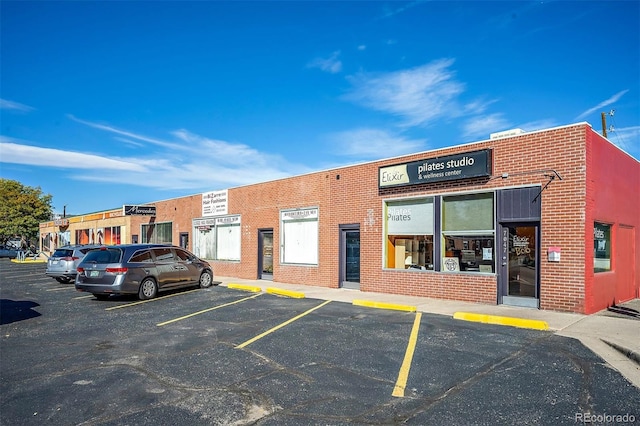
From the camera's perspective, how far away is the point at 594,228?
36.4 feet

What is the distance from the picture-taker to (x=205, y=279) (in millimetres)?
16562

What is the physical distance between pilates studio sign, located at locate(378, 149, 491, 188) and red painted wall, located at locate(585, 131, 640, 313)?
8.36 ft

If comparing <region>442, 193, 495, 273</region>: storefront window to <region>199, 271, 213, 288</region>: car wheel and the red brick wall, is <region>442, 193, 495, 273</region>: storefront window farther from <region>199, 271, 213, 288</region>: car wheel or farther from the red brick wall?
<region>199, 271, 213, 288</region>: car wheel

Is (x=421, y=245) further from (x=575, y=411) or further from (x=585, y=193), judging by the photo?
(x=575, y=411)

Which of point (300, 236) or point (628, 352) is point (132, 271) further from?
point (628, 352)

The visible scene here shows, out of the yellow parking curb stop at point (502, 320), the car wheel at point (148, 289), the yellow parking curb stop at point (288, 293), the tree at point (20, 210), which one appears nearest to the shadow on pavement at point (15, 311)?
the car wheel at point (148, 289)

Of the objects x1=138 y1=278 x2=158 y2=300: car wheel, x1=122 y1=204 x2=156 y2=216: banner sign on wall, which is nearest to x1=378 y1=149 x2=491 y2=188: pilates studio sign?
x1=138 y1=278 x2=158 y2=300: car wheel

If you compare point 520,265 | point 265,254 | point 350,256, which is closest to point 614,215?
point 520,265

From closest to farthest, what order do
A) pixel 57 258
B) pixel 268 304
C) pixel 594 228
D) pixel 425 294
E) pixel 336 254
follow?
pixel 594 228 → pixel 268 304 → pixel 425 294 → pixel 336 254 → pixel 57 258

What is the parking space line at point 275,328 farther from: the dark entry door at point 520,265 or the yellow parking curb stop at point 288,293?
the dark entry door at point 520,265

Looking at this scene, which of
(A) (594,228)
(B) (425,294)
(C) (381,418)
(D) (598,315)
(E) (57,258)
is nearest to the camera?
(C) (381,418)

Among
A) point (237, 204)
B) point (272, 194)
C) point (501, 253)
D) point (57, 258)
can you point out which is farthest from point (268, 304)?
point (57, 258)

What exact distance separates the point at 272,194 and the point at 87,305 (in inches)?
355

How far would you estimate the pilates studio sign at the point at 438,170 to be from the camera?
39.5 ft
